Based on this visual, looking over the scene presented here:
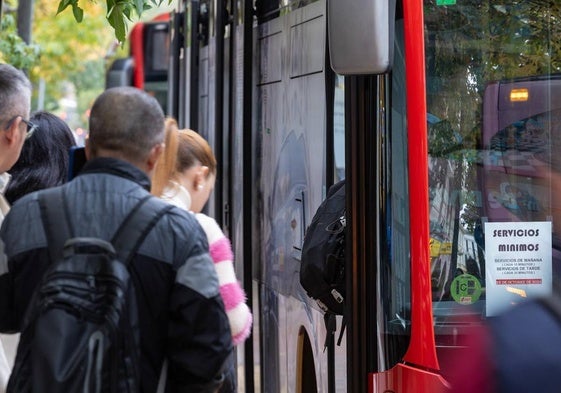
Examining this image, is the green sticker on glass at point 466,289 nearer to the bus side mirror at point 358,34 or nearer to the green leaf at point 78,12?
the bus side mirror at point 358,34

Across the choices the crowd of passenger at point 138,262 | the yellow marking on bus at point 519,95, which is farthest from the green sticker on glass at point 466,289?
the crowd of passenger at point 138,262

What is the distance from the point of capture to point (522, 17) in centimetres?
453

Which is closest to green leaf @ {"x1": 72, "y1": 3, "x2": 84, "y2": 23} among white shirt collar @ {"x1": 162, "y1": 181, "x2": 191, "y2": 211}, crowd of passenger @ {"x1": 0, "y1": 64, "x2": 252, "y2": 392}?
white shirt collar @ {"x1": 162, "y1": 181, "x2": 191, "y2": 211}

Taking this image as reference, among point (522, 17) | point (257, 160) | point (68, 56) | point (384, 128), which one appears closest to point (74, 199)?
point (384, 128)

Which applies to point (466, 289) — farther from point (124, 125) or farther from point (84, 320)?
point (84, 320)

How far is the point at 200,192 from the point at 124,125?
3.58 ft

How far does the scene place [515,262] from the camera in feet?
14.6

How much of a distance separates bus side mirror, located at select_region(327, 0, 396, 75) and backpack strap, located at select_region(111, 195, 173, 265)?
1.00 m

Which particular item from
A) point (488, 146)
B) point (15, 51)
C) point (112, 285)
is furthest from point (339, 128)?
point (15, 51)

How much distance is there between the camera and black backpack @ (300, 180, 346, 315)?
4.67 meters

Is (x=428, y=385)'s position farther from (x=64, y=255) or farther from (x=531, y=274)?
(x=64, y=255)

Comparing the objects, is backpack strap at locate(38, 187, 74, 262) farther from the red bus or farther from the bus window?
the bus window

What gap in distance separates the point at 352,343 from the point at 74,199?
1.50 metres

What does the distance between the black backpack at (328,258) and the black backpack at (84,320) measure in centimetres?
137
